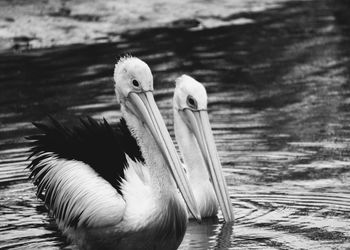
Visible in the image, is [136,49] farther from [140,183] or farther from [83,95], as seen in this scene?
[140,183]

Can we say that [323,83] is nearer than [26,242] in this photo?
No

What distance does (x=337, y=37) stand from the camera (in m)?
14.4

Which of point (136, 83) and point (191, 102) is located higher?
point (136, 83)

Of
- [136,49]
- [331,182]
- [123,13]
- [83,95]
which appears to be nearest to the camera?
[331,182]

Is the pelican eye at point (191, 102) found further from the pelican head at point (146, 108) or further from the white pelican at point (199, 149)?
the pelican head at point (146, 108)

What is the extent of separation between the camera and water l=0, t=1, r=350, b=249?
261 inches

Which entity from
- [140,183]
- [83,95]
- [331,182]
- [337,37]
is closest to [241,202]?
[331,182]

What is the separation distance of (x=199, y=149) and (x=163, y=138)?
1.16 meters

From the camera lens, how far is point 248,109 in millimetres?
10016

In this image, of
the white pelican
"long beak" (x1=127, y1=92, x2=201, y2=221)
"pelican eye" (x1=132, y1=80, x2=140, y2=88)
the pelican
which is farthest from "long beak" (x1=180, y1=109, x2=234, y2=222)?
"pelican eye" (x1=132, y1=80, x2=140, y2=88)

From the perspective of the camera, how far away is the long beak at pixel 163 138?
19.2 feet

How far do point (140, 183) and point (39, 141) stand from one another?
0.97 m

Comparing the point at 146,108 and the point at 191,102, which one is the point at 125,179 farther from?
the point at 191,102

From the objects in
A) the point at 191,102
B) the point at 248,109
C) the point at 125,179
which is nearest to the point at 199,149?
the point at 191,102
